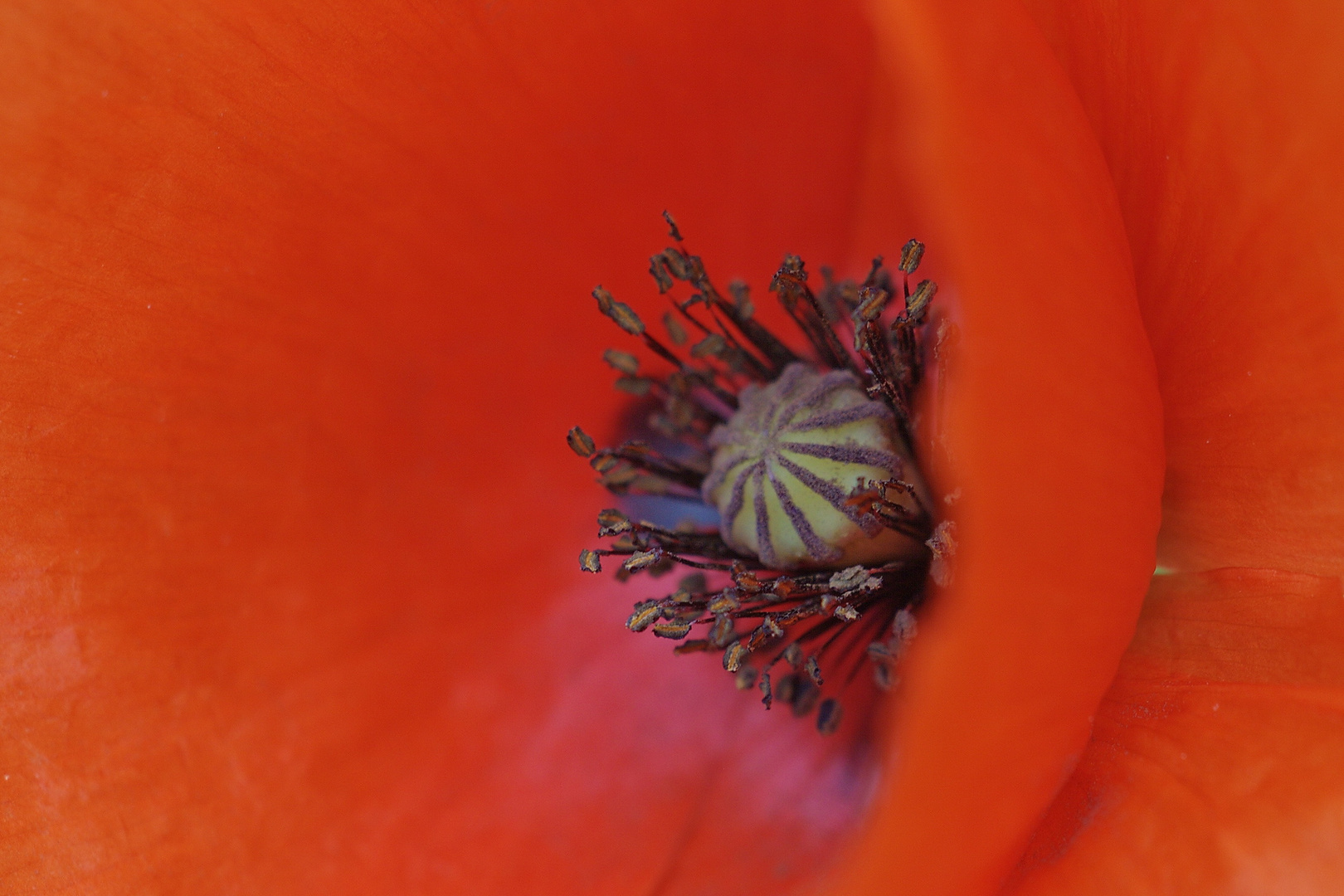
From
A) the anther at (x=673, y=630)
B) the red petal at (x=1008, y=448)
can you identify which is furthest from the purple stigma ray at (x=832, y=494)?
the red petal at (x=1008, y=448)

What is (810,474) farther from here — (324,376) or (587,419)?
(324,376)

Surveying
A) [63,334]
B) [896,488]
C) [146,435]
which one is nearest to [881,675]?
[896,488]

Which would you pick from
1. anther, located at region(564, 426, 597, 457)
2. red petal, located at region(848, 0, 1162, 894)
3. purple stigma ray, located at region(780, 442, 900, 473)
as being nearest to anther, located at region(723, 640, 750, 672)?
purple stigma ray, located at region(780, 442, 900, 473)

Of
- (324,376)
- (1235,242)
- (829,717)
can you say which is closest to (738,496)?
(829,717)

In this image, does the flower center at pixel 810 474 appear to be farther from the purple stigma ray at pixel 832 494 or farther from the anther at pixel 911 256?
the anther at pixel 911 256

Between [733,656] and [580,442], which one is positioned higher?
[580,442]

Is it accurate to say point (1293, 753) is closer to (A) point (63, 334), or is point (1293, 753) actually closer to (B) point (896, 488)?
(B) point (896, 488)

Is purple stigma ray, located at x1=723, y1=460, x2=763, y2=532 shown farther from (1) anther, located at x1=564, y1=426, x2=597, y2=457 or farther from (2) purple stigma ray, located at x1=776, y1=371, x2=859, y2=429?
(1) anther, located at x1=564, y1=426, x2=597, y2=457
